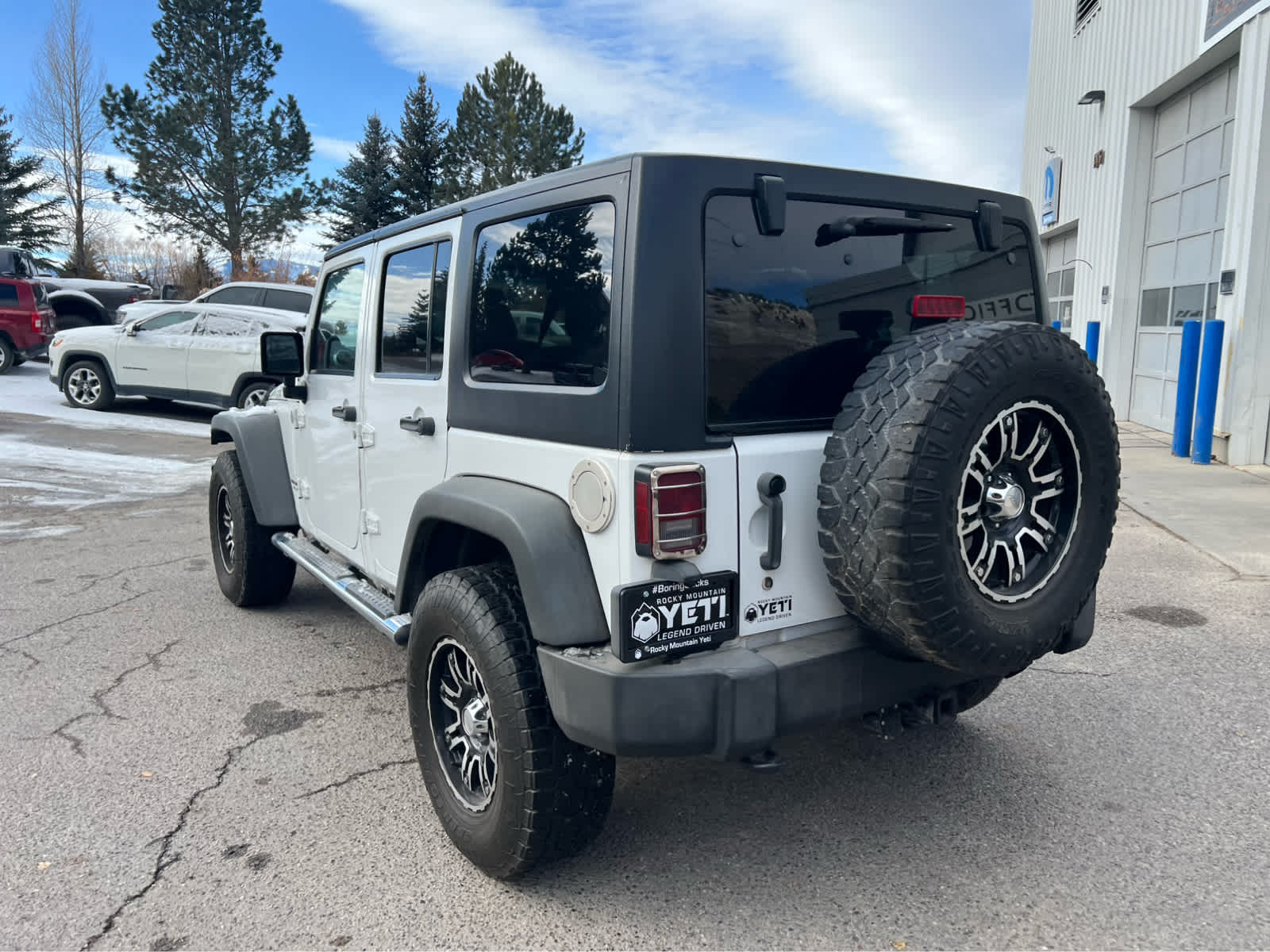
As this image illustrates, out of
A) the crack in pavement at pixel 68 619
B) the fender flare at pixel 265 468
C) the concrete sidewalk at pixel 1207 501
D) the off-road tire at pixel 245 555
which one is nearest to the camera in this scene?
the crack in pavement at pixel 68 619

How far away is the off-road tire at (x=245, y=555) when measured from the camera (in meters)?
5.16

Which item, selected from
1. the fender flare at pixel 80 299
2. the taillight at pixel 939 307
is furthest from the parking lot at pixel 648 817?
the fender flare at pixel 80 299

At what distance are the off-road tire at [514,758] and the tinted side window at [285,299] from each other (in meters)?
12.5

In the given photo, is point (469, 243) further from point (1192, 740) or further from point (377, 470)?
point (1192, 740)

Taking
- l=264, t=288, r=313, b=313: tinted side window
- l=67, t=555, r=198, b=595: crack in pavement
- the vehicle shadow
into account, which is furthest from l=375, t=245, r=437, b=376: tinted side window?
l=264, t=288, r=313, b=313: tinted side window

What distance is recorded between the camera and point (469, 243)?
10.3ft

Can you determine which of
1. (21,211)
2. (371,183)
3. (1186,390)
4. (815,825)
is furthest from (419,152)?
(815,825)

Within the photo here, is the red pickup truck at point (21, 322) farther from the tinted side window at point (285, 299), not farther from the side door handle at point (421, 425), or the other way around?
the side door handle at point (421, 425)

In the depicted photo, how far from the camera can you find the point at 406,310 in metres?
3.64

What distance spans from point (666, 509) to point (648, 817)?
1326mm

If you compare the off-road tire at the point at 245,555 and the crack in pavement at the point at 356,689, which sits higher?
the off-road tire at the point at 245,555

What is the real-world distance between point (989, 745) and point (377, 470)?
2.66m

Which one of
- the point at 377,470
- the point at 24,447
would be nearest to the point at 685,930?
Answer: the point at 377,470

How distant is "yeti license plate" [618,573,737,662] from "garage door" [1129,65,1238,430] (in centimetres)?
1135
